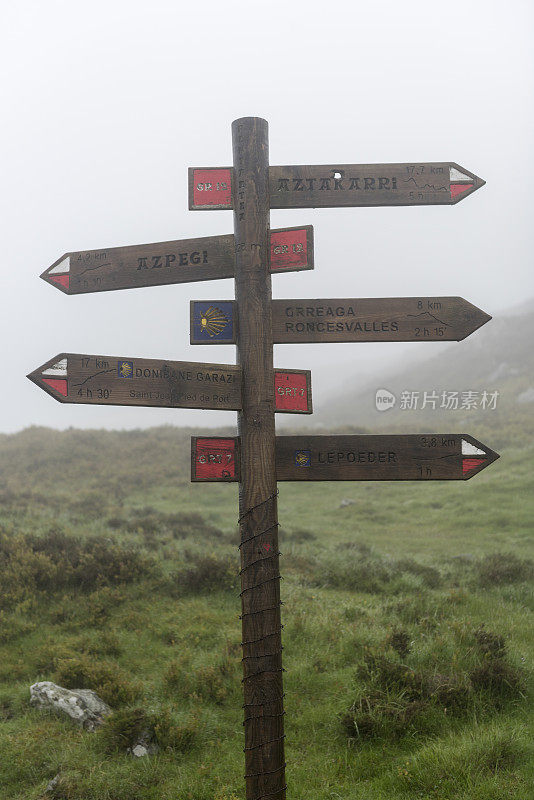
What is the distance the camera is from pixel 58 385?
3.67 metres

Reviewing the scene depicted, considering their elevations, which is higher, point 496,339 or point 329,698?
point 496,339

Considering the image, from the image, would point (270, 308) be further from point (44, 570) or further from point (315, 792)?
point (44, 570)

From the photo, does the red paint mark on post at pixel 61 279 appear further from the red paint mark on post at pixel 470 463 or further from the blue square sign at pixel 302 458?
the red paint mark on post at pixel 470 463

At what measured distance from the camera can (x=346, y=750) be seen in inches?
205

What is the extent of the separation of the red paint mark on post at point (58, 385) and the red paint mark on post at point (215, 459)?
3.06 ft

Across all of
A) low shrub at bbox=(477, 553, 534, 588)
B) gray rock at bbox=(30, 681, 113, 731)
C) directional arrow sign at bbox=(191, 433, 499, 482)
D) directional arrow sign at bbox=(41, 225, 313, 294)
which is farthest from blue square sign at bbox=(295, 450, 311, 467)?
low shrub at bbox=(477, 553, 534, 588)

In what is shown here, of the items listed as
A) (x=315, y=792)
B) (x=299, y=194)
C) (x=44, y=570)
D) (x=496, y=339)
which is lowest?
(x=315, y=792)

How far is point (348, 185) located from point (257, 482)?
91.3 inches

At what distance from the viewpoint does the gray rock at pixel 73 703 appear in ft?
19.3

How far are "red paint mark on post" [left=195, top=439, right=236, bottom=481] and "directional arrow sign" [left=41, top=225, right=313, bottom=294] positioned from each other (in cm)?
124

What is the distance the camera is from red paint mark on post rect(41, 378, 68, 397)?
3.64m

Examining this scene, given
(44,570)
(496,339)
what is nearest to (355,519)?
(44,570)

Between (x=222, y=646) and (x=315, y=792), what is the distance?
9.55ft

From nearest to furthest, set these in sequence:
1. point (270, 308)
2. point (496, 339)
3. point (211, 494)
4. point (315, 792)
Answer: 1. point (270, 308)
2. point (315, 792)
3. point (211, 494)
4. point (496, 339)
